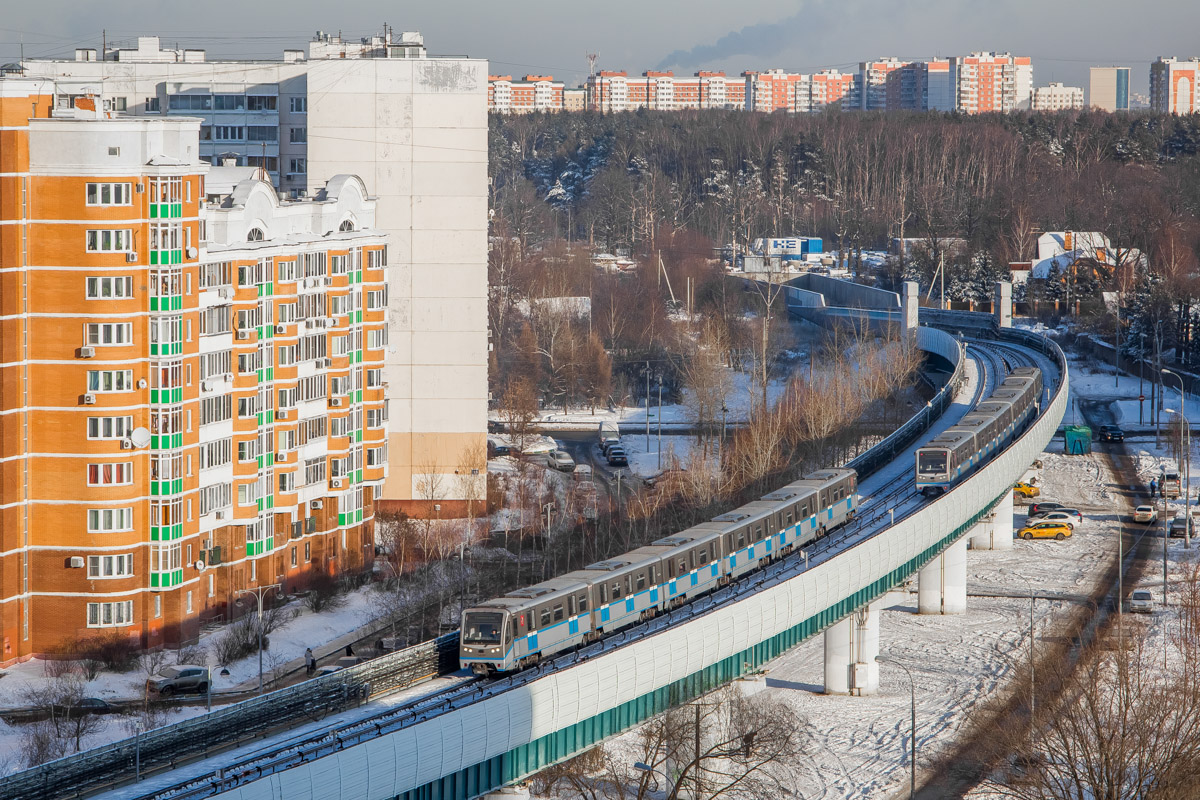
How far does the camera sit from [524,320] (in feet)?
381

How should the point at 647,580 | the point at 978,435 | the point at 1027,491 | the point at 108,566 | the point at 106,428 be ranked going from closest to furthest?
1. the point at 647,580
2. the point at 108,566
3. the point at 106,428
4. the point at 978,435
5. the point at 1027,491

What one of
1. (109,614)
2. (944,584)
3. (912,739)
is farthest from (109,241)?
(944,584)

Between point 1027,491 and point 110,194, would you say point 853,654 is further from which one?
point 1027,491

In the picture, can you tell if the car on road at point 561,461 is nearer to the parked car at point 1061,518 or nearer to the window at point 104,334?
the parked car at point 1061,518

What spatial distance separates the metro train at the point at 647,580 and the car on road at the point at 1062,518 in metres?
20.4

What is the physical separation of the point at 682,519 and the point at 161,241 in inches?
908

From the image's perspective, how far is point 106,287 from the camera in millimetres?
52000

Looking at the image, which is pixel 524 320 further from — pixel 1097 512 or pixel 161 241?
pixel 161 241

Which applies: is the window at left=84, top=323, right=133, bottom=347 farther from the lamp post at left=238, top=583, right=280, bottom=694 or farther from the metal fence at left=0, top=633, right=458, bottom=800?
the metal fence at left=0, top=633, right=458, bottom=800

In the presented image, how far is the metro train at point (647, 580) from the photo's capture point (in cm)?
3822

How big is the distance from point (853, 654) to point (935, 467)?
9065 mm

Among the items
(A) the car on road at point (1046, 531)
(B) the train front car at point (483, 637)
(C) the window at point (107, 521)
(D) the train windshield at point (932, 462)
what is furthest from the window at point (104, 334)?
(A) the car on road at point (1046, 531)

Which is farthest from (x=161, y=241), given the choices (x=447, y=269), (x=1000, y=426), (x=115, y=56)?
(x=1000, y=426)

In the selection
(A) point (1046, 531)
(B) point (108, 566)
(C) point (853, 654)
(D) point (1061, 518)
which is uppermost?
(B) point (108, 566)
